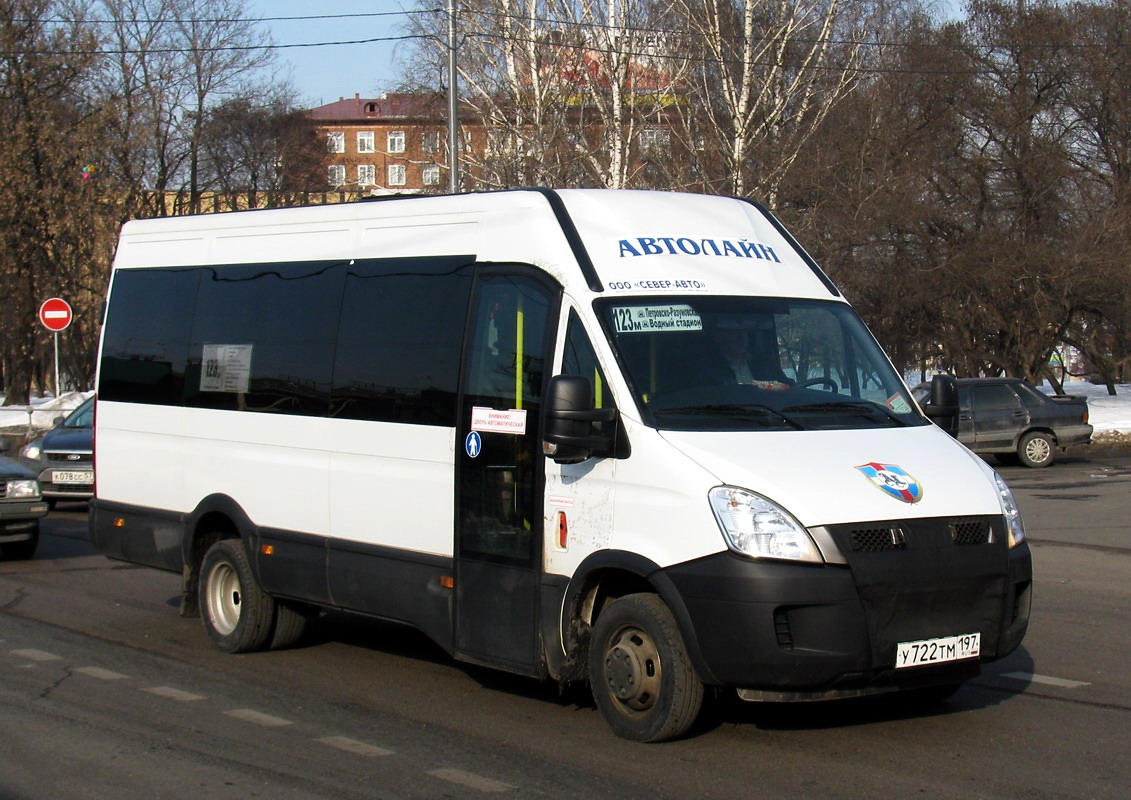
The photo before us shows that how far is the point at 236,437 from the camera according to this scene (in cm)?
884

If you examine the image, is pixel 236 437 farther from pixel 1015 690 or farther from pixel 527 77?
pixel 527 77

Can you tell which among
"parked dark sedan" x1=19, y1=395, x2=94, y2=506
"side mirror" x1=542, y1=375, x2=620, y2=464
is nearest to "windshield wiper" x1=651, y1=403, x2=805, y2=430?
"side mirror" x1=542, y1=375, x2=620, y2=464

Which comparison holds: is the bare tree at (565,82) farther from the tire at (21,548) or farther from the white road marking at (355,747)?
the white road marking at (355,747)

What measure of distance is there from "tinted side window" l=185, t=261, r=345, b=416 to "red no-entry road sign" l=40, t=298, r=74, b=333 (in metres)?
18.3

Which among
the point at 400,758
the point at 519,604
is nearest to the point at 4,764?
the point at 400,758

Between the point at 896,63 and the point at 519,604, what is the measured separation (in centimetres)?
3238

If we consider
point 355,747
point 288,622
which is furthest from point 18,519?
point 355,747

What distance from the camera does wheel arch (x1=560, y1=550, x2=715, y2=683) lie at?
6145 millimetres

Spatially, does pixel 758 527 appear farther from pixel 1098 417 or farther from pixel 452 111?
pixel 1098 417

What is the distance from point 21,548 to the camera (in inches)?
538

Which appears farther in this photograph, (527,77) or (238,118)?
(238,118)

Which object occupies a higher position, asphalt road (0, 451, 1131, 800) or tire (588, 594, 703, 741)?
tire (588, 594, 703, 741)

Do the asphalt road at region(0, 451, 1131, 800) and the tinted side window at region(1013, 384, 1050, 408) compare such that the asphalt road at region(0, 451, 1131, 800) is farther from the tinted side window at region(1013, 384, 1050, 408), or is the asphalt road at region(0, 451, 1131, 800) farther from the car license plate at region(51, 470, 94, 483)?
the tinted side window at region(1013, 384, 1050, 408)

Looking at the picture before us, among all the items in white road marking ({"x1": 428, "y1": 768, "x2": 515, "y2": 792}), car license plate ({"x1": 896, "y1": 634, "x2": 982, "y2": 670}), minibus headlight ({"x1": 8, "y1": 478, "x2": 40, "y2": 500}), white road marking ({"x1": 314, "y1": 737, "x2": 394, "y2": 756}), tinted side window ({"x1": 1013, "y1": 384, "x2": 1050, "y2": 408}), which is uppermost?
tinted side window ({"x1": 1013, "y1": 384, "x2": 1050, "y2": 408})
